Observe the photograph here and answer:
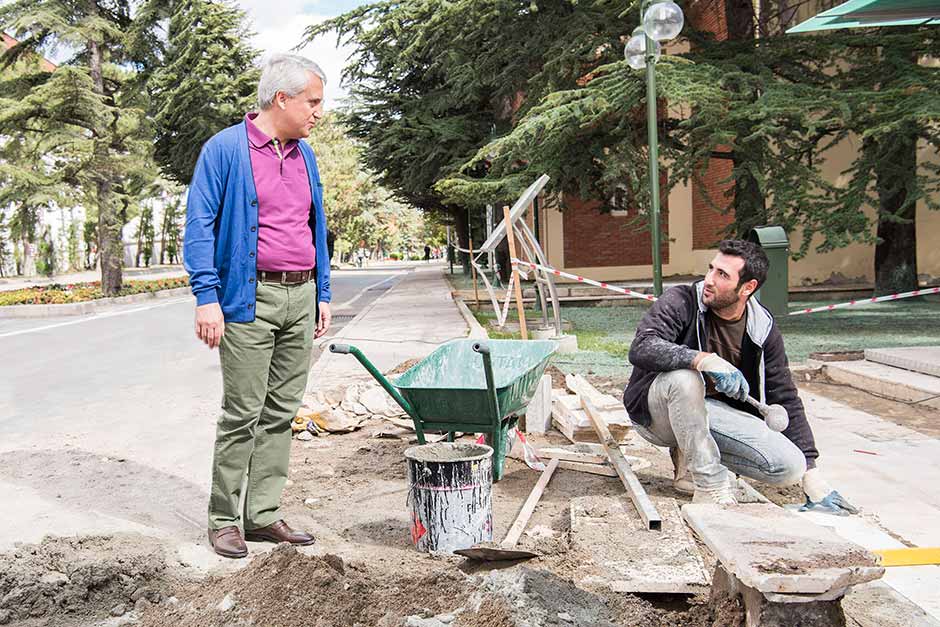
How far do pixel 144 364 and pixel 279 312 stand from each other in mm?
7241

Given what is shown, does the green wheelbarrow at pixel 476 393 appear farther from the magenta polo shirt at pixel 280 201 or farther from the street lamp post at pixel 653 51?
the street lamp post at pixel 653 51

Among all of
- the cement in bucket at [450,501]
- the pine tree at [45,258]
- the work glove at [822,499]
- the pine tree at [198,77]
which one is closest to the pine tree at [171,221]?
the pine tree at [45,258]

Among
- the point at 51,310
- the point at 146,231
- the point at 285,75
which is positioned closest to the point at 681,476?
the point at 285,75

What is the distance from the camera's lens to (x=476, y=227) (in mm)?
30859

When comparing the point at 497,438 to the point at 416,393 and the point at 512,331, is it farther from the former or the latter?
the point at 512,331

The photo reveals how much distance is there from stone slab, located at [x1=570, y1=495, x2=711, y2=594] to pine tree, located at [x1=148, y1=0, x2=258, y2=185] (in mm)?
23207

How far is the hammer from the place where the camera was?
3.81 m

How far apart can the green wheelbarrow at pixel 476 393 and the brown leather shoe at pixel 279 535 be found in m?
0.74

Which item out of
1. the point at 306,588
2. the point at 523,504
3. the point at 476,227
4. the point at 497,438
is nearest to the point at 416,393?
the point at 497,438

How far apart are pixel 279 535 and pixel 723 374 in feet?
6.74

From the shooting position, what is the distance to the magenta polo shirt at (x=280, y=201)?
3503mm

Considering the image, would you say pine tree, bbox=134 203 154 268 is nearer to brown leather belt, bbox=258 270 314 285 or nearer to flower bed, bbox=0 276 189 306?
flower bed, bbox=0 276 189 306

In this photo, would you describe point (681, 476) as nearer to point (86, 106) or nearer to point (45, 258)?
point (86, 106)

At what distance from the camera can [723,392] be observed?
12.3ft
